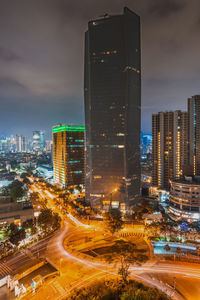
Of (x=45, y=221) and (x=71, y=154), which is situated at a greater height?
(x=71, y=154)

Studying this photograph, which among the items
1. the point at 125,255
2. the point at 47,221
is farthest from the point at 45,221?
the point at 125,255

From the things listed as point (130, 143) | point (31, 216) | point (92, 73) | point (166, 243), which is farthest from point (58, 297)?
point (92, 73)

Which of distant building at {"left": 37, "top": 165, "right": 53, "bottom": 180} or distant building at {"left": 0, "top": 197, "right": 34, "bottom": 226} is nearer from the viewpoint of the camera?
distant building at {"left": 0, "top": 197, "right": 34, "bottom": 226}

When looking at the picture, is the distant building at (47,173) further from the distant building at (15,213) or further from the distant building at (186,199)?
the distant building at (186,199)

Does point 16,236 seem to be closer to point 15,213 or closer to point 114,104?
point 15,213

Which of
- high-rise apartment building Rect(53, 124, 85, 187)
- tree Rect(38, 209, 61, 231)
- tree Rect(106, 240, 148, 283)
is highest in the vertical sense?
high-rise apartment building Rect(53, 124, 85, 187)

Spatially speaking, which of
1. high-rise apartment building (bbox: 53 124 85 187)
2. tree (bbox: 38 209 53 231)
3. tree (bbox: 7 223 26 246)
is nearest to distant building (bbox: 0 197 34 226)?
tree (bbox: 38 209 53 231)

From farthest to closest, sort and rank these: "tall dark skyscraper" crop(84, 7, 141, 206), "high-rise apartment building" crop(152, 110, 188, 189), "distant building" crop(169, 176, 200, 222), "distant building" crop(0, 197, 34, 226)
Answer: "high-rise apartment building" crop(152, 110, 188, 189) < "tall dark skyscraper" crop(84, 7, 141, 206) < "distant building" crop(169, 176, 200, 222) < "distant building" crop(0, 197, 34, 226)

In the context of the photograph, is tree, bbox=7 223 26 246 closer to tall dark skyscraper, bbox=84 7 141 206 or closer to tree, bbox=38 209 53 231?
tree, bbox=38 209 53 231
